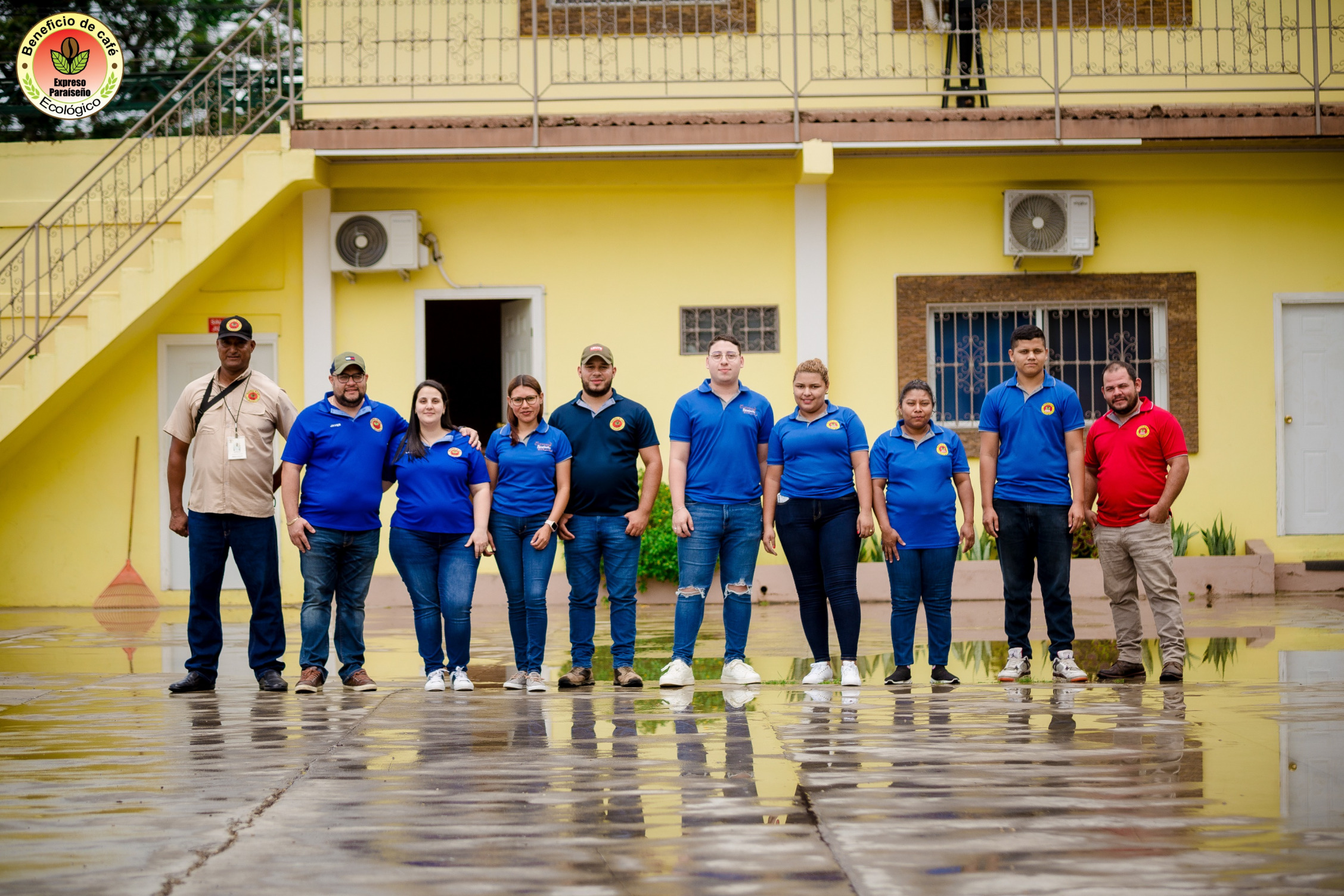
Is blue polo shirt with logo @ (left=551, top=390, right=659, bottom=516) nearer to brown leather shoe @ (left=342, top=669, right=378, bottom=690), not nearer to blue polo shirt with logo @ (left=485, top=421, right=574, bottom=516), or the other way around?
blue polo shirt with logo @ (left=485, top=421, right=574, bottom=516)

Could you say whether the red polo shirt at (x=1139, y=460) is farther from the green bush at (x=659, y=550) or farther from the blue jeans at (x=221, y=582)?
the green bush at (x=659, y=550)

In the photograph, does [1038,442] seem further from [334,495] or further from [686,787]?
[334,495]

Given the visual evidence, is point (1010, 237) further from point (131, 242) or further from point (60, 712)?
point (60, 712)

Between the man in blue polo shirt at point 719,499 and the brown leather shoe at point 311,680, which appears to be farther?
the man in blue polo shirt at point 719,499

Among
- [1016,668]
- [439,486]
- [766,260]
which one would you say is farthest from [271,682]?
[766,260]

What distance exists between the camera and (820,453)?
7.20m

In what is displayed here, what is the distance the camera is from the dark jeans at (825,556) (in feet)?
23.6

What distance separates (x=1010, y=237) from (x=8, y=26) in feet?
40.2

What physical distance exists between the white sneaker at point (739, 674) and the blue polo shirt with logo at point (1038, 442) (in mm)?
1650

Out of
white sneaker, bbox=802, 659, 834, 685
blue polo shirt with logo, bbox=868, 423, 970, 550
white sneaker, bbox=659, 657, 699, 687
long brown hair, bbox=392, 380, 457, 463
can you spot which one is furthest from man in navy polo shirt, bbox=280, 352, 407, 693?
blue polo shirt with logo, bbox=868, 423, 970, 550

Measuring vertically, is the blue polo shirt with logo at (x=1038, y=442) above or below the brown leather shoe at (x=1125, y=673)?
above

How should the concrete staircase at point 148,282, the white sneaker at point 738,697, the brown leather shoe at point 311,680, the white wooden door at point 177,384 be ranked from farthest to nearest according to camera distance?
the white wooden door at point 177,384 < the concrete staircase at point 148,282 < the brown leather shoe at point 311,680 < the white sneaker at point 738,697

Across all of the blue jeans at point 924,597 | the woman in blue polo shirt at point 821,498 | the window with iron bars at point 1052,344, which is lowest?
the blue jeans at point 924,597

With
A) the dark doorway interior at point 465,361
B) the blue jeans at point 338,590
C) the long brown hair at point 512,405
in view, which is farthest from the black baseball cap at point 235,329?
the dark doorway interior at point 465,361
